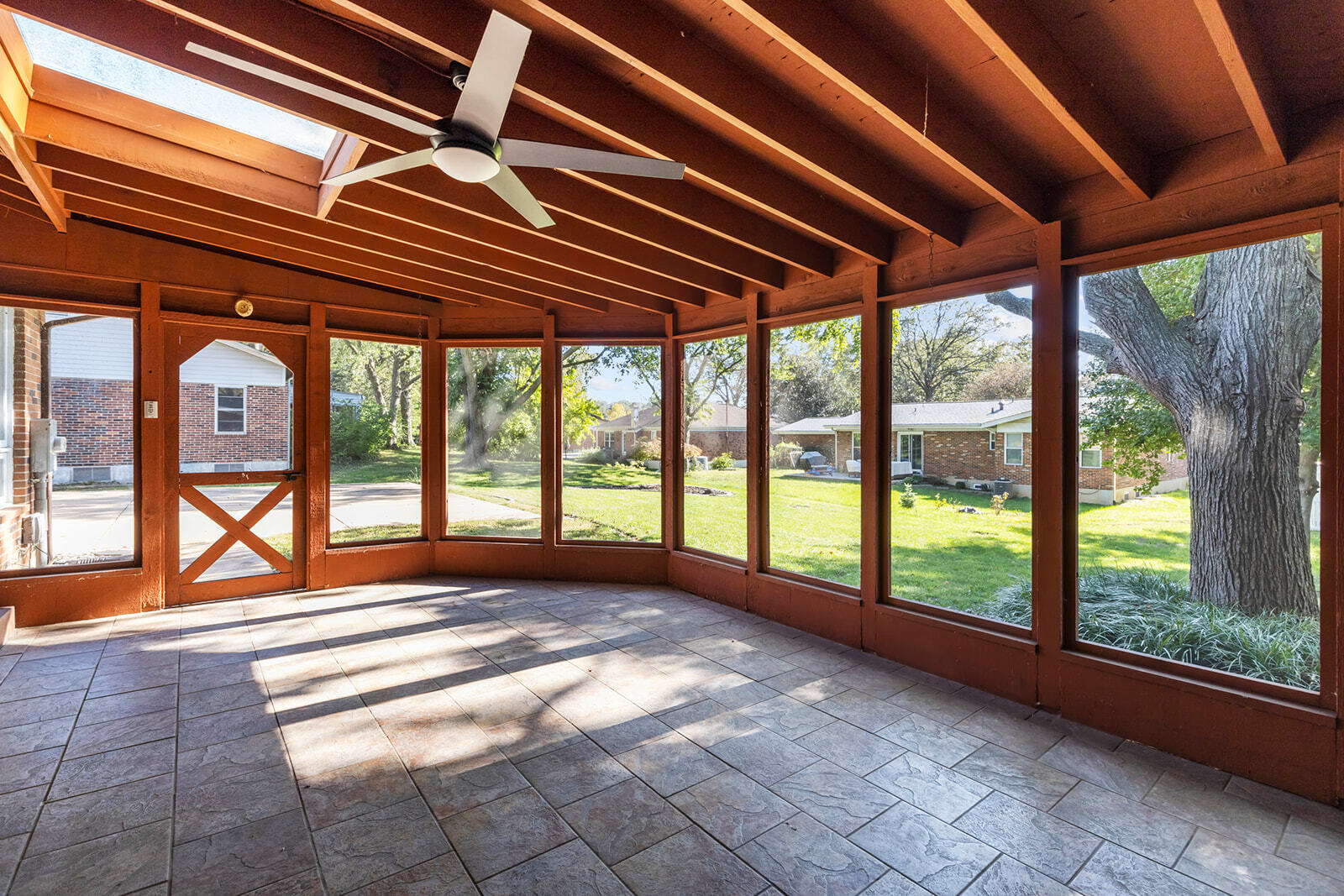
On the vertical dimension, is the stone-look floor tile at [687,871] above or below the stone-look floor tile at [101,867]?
below

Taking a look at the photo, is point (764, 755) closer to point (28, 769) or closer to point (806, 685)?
point (806, 685)

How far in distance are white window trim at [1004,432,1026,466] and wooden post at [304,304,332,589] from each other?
5412mm

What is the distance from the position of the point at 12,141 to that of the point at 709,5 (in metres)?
3.33

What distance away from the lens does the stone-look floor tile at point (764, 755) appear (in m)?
2.53

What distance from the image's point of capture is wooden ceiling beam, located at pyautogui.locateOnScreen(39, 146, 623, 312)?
10.8ft

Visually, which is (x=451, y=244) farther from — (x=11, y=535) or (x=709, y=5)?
(x=11, y=535)

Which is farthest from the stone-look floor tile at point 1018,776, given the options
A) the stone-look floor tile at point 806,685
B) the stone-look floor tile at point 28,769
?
the stone-look floor tile at point 28,769

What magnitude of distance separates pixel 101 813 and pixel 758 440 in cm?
411

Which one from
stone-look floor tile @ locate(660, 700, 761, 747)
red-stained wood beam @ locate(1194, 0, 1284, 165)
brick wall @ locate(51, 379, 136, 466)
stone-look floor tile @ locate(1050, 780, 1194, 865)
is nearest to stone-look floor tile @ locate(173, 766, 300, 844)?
stone-look floor tile @ locate(660, 700, 761, 747)

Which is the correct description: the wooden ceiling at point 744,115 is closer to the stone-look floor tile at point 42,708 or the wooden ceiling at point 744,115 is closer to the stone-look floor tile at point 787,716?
the stone-look floor tile at point 787,716

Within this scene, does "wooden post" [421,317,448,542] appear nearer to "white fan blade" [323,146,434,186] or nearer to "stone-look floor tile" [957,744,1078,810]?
"white fan blade" [323,146,434,186]

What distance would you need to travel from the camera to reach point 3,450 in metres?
4.31

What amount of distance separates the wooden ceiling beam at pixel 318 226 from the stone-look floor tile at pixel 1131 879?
450 centimetres

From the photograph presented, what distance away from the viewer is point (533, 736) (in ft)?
9.32
